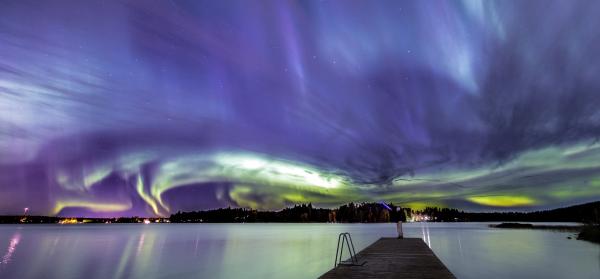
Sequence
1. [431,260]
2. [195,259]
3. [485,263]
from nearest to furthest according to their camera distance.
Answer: [431,260] → [485,263] → [195,259]

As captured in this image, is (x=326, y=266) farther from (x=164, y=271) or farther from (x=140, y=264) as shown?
(x=140, y=264)

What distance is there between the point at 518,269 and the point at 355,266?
23790 millimetres

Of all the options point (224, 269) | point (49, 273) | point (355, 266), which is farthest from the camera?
point (224, 269)

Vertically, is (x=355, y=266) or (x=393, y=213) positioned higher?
(x=393, y=213)

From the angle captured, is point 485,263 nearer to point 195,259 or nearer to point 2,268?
point 195,259

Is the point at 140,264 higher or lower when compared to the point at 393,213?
lower

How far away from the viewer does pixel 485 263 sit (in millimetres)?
37156

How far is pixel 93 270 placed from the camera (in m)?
33.0

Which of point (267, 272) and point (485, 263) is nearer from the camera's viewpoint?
point (267, 272)

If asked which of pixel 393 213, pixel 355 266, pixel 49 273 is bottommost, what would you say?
pixel 49 273

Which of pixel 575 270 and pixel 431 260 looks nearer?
pixel 431 260

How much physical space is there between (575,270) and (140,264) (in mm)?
41772

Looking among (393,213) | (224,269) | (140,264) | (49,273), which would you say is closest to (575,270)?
(393,213)

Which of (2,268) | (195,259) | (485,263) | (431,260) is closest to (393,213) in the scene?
(431,260)
